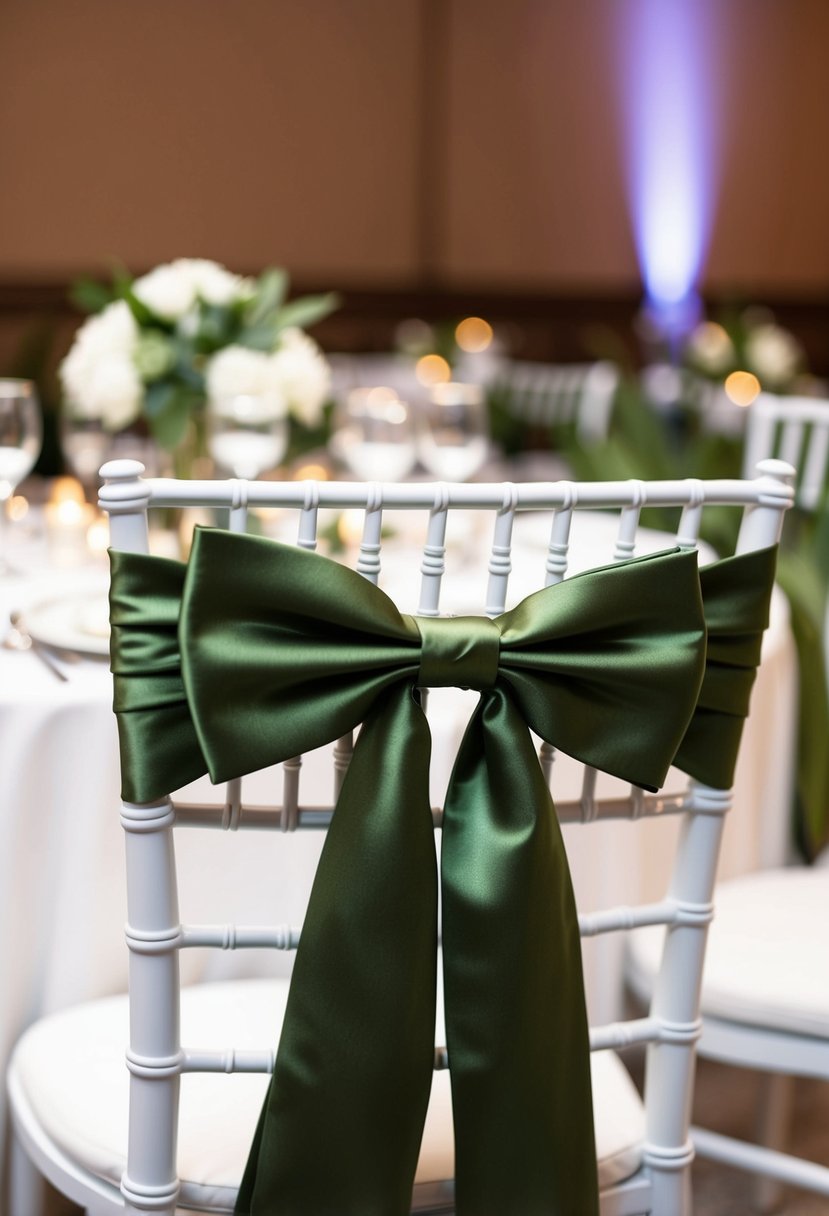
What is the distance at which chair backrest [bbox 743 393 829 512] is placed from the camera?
2.45m

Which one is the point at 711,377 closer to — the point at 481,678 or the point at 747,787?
the point at 747,787

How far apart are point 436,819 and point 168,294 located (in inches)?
40.4

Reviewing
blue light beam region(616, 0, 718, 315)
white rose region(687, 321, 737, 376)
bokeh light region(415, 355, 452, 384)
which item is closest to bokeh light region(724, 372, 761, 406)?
white rose region(687, 321, 737, 376)

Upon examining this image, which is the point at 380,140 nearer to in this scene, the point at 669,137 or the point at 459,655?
the point at 669,137

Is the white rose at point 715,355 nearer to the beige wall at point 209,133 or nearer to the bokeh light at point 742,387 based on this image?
the bokeh light at point 742,387

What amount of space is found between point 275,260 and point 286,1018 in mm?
5602

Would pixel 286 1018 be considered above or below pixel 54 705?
below

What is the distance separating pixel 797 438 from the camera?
2541 mm

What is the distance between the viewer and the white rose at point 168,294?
6.04 feet

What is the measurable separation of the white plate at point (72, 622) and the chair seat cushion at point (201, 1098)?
356 millimetres

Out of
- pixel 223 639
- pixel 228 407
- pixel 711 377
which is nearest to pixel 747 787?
pixel 228 407

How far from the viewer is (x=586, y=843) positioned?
57.2 inches

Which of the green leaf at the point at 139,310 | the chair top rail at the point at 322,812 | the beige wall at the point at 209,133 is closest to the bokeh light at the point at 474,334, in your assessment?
the beige wall at the point at 209,133

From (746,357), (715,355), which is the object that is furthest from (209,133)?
(746,357)
